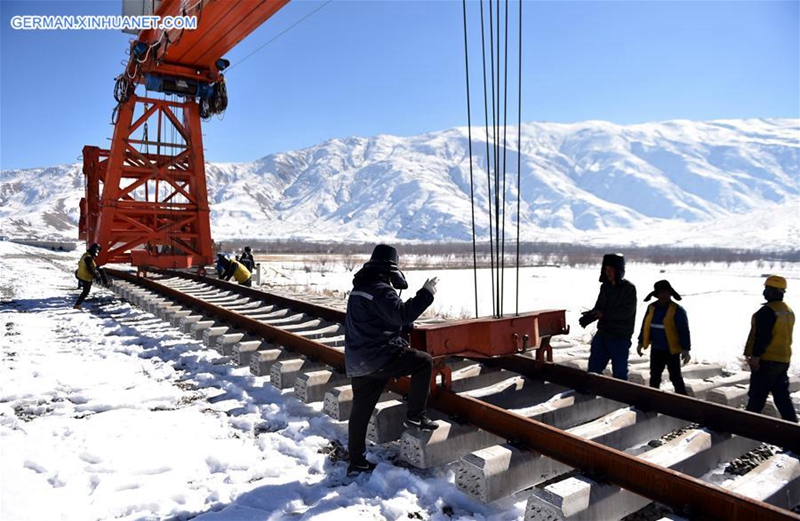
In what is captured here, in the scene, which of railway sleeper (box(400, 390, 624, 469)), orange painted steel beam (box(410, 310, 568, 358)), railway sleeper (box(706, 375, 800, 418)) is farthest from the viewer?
railway sleeper (box(706, 375, 800, 418))

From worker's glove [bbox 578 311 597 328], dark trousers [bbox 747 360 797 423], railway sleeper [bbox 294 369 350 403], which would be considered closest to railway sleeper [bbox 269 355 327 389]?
railway sleeper [bbox 294 369 350 403]

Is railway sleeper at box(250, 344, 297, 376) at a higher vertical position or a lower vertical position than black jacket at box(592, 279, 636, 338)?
lower

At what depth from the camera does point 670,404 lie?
13.1ft

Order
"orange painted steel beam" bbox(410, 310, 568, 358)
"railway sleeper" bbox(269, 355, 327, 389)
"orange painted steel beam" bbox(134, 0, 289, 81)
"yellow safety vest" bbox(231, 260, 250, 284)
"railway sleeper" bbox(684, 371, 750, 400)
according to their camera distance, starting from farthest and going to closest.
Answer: "yellow safety vest" bbox(231, 260, 250, 284), "orange painted steel beam" bbox(134, 0, 289, 81), "railway sleeper" bbox(684, 371, 750, 400), "railway sleeper" bbox(269, 355, 327, 389), "orange painted steel beam" bbox(410, 310, 568, 358)

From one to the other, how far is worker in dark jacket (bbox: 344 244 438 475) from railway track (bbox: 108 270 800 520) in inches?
10.4

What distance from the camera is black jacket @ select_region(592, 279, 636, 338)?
17.3ft

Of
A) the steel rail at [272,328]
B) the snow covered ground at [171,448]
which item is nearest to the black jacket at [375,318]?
the snow covered ground at [171,448]

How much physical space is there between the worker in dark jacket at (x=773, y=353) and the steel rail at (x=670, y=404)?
1.14m

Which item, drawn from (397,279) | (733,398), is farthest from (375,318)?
(733,398)

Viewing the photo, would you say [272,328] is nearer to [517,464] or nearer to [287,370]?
[287,370]

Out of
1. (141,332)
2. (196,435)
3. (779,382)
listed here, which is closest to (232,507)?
(196,435)

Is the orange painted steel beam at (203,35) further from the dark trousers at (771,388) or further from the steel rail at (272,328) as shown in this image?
the dark trousers at (771,388)

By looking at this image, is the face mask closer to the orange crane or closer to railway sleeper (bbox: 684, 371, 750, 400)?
railway sleeper (bbox: 684, 371, 750, 400)

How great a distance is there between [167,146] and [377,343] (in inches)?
514
